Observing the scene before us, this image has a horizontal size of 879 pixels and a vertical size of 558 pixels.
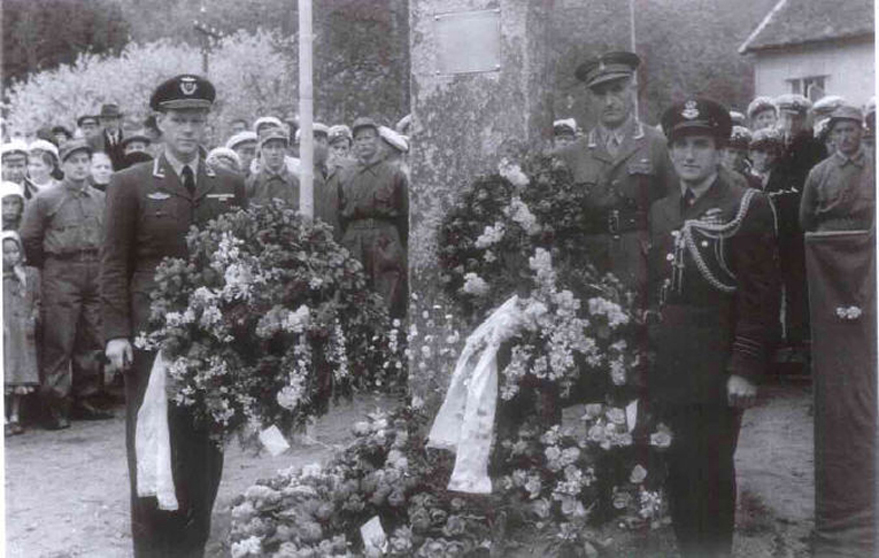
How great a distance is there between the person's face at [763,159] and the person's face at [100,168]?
15.9ft

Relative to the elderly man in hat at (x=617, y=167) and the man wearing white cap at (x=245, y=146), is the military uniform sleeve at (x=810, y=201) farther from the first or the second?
the man wearing white cap at (x=245, y=146)

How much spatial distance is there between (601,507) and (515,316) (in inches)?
32.3

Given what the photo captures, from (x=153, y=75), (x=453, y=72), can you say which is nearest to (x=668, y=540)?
(x=453, y=72)

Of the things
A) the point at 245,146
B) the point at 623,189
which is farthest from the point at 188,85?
the point at 245,146

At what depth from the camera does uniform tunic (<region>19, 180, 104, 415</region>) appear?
7.47m

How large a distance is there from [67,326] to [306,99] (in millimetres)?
2806

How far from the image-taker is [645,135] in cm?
475

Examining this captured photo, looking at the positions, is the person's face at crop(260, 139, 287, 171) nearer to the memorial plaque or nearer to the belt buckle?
the memorial plaque

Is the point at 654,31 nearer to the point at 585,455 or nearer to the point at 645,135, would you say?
the point at 645,135

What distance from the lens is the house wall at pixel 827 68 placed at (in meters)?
6.16

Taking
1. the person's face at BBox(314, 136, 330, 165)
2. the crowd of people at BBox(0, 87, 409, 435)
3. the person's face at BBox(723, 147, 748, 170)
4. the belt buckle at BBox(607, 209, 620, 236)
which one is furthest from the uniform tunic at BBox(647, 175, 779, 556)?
the person's face at BBox(314, 136, 330, 165)

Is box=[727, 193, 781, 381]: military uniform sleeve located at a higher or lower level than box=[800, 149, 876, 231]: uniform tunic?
lower

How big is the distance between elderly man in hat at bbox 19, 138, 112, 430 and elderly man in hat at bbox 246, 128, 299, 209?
1164 millimetres

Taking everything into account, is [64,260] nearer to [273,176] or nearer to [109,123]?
[273,176]
